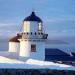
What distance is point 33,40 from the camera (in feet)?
83.0

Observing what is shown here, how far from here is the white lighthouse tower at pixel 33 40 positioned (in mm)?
25188

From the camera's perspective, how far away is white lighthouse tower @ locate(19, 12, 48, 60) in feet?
82.6

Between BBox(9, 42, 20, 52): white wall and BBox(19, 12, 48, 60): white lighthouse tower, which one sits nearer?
BBox(19, 12, 48, 60): white lighthouse tower

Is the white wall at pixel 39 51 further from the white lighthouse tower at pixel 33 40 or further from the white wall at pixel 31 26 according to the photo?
the white wall at pixel 31 26

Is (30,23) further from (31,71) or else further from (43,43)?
(31,71)

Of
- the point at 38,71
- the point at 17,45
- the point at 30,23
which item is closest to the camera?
the point at 38,71

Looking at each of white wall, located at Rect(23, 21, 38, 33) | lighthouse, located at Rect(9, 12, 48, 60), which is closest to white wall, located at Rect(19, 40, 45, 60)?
lighthouse, located at Rect(9, 12, 48, 60)

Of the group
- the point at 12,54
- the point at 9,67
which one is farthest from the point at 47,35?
the point at 9,67

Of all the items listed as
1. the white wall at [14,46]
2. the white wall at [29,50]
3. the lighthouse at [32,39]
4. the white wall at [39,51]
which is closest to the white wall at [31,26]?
the lighthouse at [32,39]

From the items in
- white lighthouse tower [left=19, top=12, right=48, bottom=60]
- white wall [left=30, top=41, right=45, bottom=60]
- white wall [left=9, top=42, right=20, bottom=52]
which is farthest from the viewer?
white wall [left=9, top=42, right=20, bottom=52]

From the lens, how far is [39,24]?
25.4m

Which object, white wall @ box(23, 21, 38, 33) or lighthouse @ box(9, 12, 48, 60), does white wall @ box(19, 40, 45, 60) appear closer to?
lighthouse @ box(9, 12, 48, 60)

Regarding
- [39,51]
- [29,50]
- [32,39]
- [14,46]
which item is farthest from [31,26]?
[14,46]

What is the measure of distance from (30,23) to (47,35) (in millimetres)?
1314
